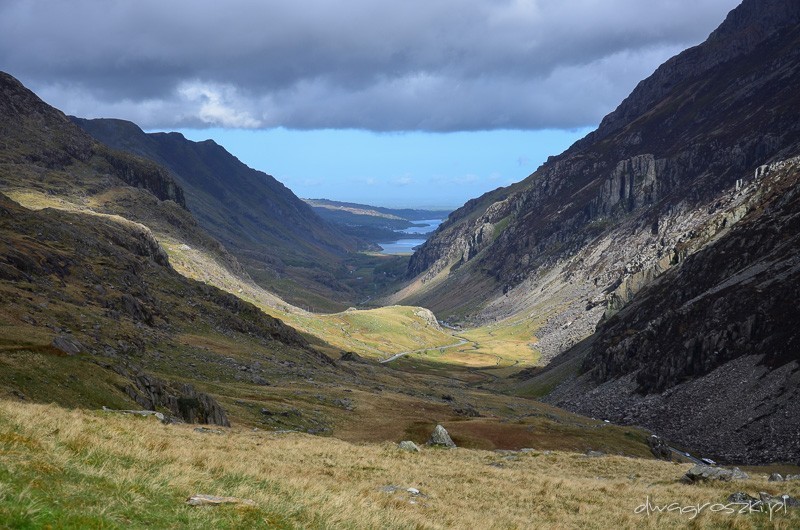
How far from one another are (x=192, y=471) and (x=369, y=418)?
48625mm

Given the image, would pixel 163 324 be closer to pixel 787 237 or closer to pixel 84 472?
pixel 84 472

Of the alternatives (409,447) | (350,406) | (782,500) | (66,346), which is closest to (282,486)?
(782,500)

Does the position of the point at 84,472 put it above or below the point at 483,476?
above

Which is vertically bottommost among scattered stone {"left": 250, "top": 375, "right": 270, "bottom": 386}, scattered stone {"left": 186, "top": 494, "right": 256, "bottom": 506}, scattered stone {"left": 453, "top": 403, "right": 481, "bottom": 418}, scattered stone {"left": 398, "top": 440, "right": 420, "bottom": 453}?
scattered stone {"left": 453, "top": 403, "right": 481, "bottom": 418}

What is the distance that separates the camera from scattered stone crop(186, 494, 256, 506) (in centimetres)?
1620

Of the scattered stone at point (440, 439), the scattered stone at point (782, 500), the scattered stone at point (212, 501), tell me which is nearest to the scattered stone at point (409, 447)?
the scattered stone at point (440, 439)

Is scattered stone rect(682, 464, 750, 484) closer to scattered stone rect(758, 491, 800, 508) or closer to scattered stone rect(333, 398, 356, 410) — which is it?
scattered stone rect(758, 491, 800, 508)

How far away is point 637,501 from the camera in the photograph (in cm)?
2794

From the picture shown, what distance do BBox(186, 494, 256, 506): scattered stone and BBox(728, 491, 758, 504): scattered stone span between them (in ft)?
63.4

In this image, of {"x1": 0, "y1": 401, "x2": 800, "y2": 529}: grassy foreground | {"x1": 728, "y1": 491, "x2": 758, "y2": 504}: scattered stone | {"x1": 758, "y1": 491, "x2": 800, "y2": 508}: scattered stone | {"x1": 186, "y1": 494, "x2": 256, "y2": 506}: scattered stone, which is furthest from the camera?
{"x1": 728, "y1": 491, "x2": 758, "y2": 504}: scattered stone

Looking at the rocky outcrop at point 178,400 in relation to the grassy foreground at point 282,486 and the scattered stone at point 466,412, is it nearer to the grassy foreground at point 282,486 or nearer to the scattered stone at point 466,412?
the grassy foreground at point 282,486

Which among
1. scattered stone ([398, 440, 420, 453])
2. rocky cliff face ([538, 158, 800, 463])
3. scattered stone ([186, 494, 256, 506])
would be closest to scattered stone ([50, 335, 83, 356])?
scattered stone ([398, 440, 420, 453])

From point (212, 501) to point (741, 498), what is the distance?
20781 millimetres

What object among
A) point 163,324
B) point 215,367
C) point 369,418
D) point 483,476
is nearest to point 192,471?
point 483,476
